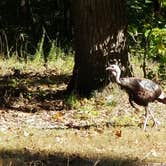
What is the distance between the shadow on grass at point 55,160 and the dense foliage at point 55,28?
3662mm

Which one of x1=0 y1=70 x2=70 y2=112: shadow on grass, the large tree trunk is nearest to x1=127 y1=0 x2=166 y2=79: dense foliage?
the large tree trunk

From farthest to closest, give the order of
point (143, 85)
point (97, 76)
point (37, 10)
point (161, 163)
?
1. point (37, 10)
2. point (97, 76)
3. point (143, 85)
4. point (161, 163)

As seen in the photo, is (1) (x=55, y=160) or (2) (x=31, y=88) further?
(2) (x=31, y=88)

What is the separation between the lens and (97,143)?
27.6 feet

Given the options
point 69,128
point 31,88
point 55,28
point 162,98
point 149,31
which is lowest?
point 55,28

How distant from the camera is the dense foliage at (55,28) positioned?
12.1 m

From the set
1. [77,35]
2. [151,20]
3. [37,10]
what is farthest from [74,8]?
[37,10]

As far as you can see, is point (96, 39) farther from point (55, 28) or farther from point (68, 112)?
point (55, 28)

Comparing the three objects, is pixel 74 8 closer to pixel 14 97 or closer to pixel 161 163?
pixel 14 97

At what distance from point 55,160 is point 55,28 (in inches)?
410

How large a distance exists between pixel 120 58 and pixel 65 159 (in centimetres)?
340

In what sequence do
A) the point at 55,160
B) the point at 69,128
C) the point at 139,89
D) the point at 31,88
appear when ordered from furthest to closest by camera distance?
the point at 31,88 → the point at 69,128 → the point at 139,89 → the point at 55,160

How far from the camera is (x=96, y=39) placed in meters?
10.5

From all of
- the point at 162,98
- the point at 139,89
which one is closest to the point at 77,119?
the point at 139,89
